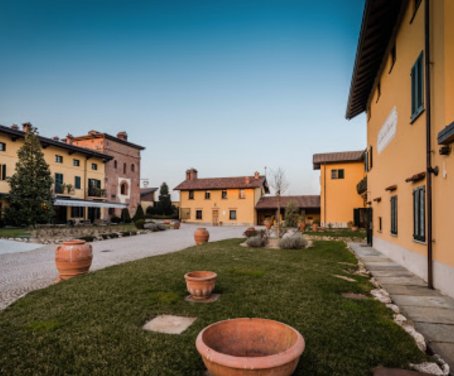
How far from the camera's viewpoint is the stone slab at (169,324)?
380 centimetres

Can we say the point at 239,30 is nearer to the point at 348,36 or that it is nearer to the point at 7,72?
the point at 348,36

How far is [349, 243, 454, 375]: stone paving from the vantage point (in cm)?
327

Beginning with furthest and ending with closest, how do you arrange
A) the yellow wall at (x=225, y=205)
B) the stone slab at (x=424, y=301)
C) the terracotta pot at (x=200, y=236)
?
the yellow wall at (x=225, y=205) < the terracotta pot at (x=200, y=236) < the stone slab at (x=424, y=301)

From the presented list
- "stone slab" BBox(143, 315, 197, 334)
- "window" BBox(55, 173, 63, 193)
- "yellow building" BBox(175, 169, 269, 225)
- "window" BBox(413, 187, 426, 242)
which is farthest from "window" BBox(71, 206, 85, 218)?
"window" BBox(413, 187, 426, 242)

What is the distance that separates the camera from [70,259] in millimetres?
6762

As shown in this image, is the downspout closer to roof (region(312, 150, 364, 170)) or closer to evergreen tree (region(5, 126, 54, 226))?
roof (region(312, 150, 364, 170))

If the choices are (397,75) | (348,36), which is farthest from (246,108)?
(397,75)

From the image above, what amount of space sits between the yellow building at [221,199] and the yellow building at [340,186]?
13.6m

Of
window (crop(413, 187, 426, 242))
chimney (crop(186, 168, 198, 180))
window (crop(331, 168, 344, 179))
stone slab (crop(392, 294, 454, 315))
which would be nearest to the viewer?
stone slab (crop(392, 294, 454, 315))

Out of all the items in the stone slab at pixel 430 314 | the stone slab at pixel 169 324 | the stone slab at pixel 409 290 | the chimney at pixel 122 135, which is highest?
the chimney at pixel 122 135

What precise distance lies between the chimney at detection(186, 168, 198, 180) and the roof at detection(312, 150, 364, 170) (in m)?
21.5

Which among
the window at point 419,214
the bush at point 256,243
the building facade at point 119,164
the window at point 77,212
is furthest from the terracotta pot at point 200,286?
the building facade at point 119,164

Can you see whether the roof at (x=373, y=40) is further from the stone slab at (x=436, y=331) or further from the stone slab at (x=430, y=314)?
the stone slab at (x=436, y=331)

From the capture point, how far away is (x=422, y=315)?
4.12m
